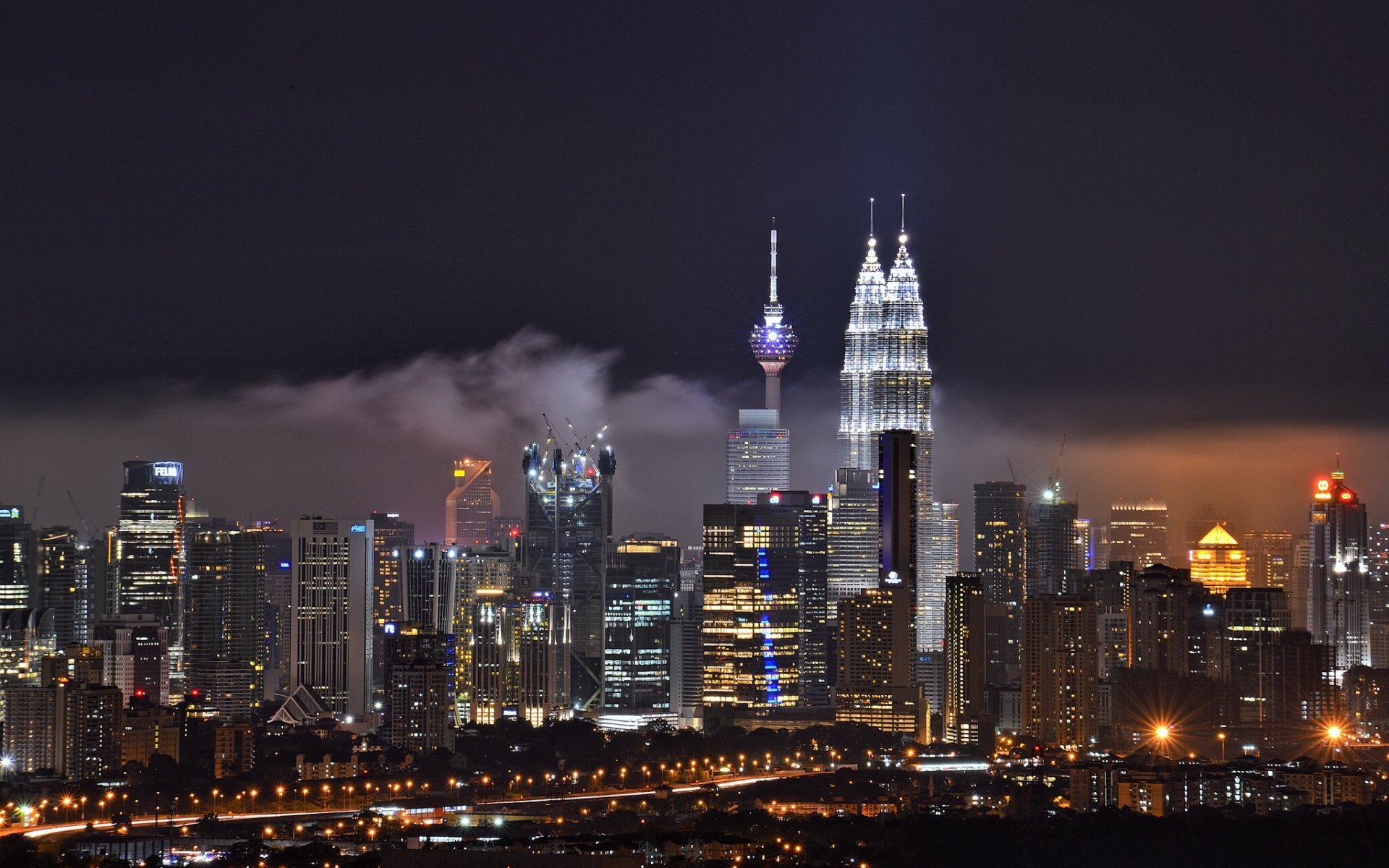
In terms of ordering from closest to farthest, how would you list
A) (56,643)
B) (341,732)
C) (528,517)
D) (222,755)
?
(222,755) → (341,732) → (56,643) → (528,517)

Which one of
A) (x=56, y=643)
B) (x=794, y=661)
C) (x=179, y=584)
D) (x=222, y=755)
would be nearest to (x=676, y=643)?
(x=794, y=661)

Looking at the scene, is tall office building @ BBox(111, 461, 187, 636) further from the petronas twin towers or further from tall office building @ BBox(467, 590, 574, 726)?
the petronas twin towers

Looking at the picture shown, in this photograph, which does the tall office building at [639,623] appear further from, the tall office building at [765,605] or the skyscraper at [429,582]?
the skyscraper at [429,582]

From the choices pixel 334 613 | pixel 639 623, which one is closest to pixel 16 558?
pixel 334 613

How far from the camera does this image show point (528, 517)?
5288cm

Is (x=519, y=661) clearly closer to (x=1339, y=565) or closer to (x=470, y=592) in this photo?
(x=470, y=592)

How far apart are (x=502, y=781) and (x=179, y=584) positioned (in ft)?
42.3

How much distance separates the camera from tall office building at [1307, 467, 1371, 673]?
47.9 meters

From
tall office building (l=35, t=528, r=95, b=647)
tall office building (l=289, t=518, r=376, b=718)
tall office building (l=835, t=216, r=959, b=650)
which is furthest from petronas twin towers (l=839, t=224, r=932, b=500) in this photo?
tall office building (l=35, t=528, r=95, b=647)

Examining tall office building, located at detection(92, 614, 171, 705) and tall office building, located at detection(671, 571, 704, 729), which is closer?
tall office building, located at detection(92, 614, 171, 705)

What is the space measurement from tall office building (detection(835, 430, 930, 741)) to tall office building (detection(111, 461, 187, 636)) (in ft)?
39.8

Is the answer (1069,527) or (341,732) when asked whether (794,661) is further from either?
(341,732)

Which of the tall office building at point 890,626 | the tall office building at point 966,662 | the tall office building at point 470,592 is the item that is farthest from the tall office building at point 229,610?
the tall office building at point 966,662

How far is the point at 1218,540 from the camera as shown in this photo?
49.4 metres
